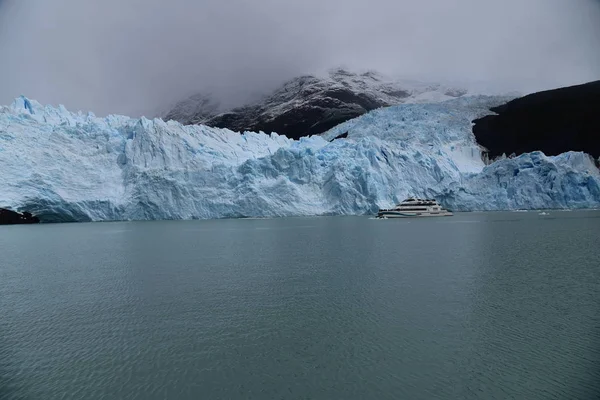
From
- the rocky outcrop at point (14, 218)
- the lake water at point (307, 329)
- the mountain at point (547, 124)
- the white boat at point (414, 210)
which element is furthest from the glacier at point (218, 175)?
the lake water at point (307, 329)

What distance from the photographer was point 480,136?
72625mm

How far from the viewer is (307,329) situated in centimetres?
1061

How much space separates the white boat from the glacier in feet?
11.0

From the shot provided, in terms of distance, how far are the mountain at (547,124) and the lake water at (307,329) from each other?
192ft

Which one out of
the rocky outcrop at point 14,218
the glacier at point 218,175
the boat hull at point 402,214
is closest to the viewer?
the glacier at point 218,175

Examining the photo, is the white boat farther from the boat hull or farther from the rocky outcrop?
the rocky outcrop

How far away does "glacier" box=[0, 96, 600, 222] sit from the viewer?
48625mm

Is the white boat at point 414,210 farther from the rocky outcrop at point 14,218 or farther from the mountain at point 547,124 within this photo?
the rocky outcrop at point 14,218

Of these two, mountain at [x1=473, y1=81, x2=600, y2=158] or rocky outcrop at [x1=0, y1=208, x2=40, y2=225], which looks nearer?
rocky outcrop at [x1=0, y1=208, x2=40, y2=225]

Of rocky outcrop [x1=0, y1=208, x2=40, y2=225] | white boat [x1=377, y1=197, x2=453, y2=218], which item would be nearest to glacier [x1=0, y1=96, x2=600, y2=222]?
rocky outcrop [x1=0, y1=208, x2=40, y2=225]

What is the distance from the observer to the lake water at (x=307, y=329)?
7.67 metres

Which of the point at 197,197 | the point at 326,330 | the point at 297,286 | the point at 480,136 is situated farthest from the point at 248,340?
the point at 480,136

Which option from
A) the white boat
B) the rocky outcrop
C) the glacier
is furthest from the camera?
the white boat

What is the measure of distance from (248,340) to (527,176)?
2222 inches
